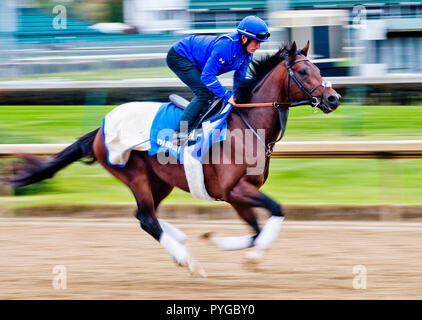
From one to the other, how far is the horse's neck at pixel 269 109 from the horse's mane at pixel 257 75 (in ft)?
0.17

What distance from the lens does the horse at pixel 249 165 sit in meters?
4.55

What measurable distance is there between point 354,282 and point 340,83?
11.9 ft

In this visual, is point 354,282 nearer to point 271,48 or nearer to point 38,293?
point 38,293

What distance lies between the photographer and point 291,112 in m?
8.24

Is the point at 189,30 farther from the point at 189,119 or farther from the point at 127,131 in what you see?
the point at 189,119

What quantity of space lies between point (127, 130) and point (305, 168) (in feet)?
9.55

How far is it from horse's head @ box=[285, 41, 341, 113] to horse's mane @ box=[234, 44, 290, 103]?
10cm

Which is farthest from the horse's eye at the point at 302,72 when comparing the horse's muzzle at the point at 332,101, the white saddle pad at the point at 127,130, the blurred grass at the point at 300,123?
the blurred grass at the point at 300,123

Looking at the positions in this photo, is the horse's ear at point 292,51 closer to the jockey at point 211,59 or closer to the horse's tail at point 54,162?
the jockey at point 211,59

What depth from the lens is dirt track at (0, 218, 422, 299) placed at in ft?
14.2

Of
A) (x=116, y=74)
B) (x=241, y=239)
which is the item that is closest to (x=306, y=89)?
(x=241, y=239)

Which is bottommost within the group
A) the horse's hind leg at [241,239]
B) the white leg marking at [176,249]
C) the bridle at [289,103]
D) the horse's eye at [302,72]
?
the white leg marking at [176,249]
